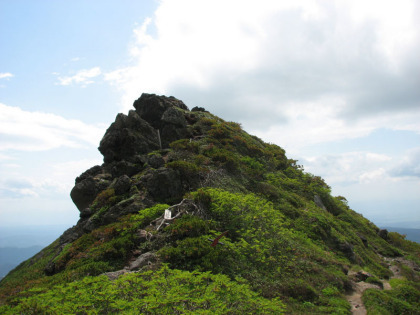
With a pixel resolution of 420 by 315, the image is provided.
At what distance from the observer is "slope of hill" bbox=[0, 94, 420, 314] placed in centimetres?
598

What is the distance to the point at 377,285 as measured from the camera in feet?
39.9

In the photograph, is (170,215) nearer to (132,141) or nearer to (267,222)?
(267,222)

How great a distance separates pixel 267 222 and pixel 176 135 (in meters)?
14.4

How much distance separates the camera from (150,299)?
5.09 metres

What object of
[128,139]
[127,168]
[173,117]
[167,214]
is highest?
[173,117]

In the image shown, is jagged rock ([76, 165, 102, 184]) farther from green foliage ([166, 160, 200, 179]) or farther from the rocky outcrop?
green foliage ([166, 160, 200, 179])

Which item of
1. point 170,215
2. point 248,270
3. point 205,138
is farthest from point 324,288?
point 205,138

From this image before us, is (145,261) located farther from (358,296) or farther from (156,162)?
(156,162)

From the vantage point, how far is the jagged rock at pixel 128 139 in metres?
22.7

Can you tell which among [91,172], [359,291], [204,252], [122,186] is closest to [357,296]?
[359,291]

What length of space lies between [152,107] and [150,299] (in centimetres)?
2388

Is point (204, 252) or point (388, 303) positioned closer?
point (204, 252)

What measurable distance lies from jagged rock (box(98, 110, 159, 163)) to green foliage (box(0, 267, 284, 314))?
16.9 meters

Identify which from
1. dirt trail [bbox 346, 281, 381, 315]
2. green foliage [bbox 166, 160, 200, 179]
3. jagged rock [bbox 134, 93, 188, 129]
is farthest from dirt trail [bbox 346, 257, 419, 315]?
jagged rock [bbox 134, 93, 188, 129]
